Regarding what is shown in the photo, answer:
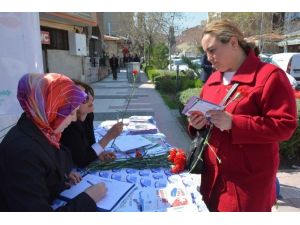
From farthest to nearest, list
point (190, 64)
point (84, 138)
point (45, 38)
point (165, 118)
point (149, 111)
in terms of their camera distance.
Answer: point (45, 38), point (190, 64), point (149, 111), point (165, 118), point (84, 138)

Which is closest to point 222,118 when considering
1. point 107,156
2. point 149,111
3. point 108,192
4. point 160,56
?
point 108,192

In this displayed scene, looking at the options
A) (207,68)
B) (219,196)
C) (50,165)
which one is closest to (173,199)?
(219,196)

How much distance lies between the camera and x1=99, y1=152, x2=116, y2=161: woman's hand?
242 cm

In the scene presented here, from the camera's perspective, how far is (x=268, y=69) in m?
1.80

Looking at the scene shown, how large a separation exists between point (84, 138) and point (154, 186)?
73 cm

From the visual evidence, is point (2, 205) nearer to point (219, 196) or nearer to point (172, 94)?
point (219, 196)

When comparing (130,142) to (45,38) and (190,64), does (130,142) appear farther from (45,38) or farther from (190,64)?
(45,38)

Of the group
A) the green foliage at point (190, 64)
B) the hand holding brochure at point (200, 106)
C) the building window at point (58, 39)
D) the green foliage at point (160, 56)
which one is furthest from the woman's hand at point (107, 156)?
the green foliage at point (160, 56)

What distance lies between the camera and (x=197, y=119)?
196cm

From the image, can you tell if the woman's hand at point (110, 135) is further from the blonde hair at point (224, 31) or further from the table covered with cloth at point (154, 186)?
the blonde hair at point (224, 31)

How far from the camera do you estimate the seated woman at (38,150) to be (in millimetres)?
1354

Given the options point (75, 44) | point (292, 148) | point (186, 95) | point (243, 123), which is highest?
point (75, 44)

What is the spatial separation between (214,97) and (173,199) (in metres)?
0.67

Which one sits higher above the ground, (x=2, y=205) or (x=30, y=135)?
(x=30, y=135)
